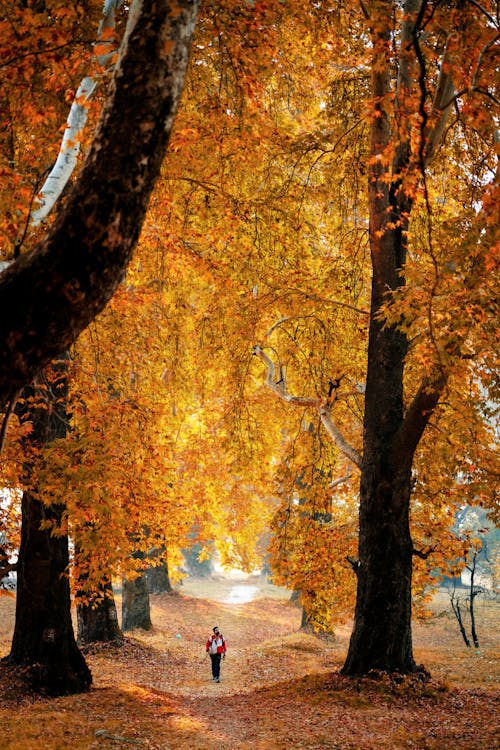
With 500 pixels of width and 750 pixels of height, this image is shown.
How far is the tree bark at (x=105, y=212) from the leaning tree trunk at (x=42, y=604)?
6753 mm

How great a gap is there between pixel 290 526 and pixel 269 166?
23.2 ft

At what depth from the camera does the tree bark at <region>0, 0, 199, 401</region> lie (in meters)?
3.53

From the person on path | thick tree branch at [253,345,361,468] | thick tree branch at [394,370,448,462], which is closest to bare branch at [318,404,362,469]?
thick tree branch at [253,345,361,468]

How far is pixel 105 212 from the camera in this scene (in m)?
3.62

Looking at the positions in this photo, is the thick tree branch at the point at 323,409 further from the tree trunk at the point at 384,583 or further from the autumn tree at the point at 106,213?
the autumn tree at the point at 106,213

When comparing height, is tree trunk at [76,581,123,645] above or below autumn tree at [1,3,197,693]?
below

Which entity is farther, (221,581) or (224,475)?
(221,581)

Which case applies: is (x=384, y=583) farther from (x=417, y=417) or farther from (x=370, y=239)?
(x=370, y=239)

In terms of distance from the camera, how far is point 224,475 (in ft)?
67.2

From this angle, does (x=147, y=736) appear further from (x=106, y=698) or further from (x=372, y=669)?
(x=372, y=669)

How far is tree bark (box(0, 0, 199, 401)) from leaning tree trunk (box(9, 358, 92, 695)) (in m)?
6.75

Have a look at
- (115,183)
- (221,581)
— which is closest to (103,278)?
(115,183)

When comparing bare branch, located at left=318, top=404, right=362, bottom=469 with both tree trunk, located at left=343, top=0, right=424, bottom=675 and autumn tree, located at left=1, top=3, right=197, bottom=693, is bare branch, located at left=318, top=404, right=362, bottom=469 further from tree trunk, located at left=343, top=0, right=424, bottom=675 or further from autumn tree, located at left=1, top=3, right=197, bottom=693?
autumn tree, located at left=1, top=3, right=197, bottom=693

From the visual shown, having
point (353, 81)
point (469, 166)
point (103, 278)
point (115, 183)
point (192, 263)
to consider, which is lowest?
point (103, 278)
